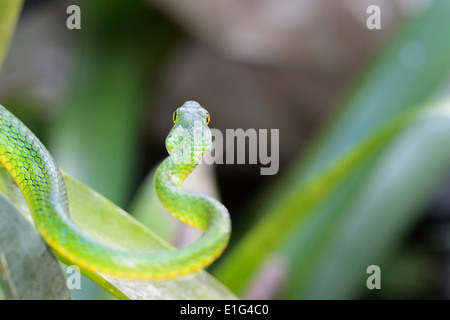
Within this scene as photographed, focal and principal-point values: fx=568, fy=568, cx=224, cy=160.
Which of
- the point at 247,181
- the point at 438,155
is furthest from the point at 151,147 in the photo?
the point at 438,155

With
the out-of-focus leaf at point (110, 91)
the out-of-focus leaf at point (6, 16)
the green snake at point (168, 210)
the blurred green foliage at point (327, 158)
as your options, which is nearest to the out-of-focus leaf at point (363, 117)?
the blurred green foliage at point (327, 158)

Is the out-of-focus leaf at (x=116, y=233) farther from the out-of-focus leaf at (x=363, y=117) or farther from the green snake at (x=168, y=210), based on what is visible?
the out-of-focus leaf at (x=363, y=117)

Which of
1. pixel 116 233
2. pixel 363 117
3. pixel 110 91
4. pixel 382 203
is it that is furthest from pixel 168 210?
pixel 110 91

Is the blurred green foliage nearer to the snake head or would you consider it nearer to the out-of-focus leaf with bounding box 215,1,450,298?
the out-of-focus leaf with bounding box 215,1,450,298

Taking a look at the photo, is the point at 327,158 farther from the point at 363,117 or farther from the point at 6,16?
the point at 6,16

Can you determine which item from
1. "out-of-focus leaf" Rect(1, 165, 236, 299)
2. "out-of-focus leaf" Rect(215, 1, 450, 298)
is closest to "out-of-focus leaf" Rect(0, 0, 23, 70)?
"out-of-focus leaf" Rect(1, 165, 236, 299)

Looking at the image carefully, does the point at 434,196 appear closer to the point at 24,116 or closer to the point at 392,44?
the point at 392,44
